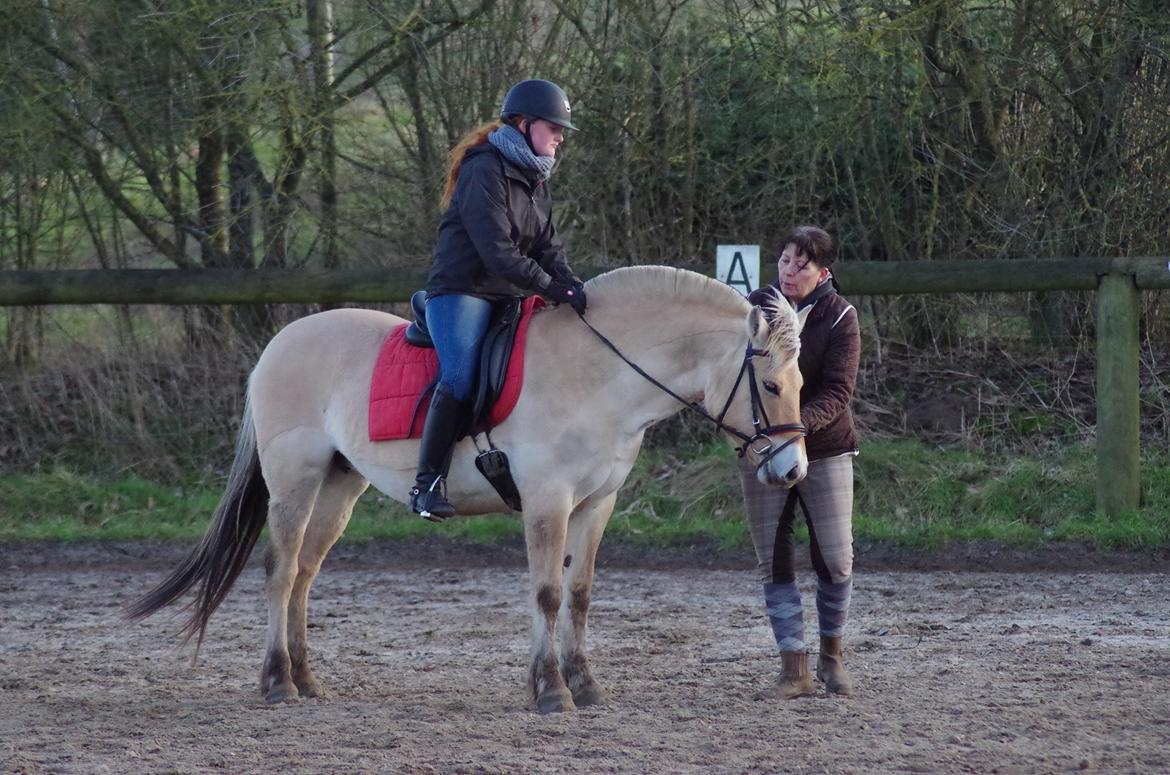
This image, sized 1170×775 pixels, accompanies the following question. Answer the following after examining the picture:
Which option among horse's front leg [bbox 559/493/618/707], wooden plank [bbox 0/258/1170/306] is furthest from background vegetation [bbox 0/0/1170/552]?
horse's front leg [bbox 559/493/618/707]

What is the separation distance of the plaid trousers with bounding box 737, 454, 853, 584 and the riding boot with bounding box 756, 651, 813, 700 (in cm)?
30

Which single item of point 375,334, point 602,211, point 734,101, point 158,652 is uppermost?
point 734,101

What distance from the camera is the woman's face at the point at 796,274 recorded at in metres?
A: 5.50

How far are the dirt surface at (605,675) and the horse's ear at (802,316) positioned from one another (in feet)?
4.62

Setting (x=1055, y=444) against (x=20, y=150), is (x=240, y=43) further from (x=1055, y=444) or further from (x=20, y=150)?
(x=1055, y=444)

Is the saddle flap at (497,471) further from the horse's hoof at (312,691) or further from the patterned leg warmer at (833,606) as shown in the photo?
the patterned leg warmer at (833,606)

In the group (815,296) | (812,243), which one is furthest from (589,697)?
(812,243)

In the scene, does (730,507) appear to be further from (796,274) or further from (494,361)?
(494,361)

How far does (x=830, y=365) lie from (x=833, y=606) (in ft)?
3.09

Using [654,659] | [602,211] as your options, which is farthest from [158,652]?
[602,211]

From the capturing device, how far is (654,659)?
631 centimetres

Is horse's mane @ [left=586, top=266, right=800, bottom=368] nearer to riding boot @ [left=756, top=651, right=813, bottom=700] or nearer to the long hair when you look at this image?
the long hair

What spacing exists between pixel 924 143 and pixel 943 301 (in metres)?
1.20

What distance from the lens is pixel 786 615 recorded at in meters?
5.57
